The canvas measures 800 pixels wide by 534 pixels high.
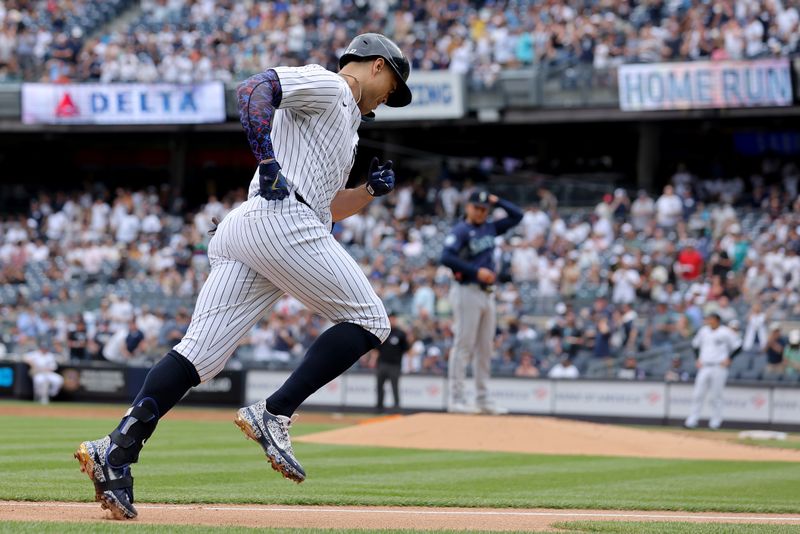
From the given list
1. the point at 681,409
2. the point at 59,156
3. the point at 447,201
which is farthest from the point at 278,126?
the point at 59,156

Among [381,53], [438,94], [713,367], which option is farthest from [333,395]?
[381,53]

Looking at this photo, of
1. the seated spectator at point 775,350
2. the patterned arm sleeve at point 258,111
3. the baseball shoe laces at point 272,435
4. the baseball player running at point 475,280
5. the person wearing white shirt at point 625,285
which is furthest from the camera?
the person wearing white shirt at point 625,285

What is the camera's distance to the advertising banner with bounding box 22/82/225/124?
2891 cm

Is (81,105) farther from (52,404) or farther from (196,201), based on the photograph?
(52,404)

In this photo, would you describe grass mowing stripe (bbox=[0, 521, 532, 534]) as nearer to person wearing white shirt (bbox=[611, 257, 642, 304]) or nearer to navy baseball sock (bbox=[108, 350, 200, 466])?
navy baseball sock (bbox=[108, 350, 200, 466])

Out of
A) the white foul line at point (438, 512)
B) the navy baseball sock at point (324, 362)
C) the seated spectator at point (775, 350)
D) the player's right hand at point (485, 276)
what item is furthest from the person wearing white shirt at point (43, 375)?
the navy baseball sock at point (324, 362)

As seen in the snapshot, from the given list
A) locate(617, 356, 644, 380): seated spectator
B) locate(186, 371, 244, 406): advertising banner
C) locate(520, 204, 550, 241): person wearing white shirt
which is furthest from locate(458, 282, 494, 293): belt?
locate(520, 204, 550, 241): person wearing white shirt

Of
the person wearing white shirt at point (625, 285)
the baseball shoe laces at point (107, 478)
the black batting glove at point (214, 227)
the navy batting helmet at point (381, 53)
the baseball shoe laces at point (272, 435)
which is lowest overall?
the baseball shoe laces at point (107, 478)

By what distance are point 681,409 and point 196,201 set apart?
17.3 m

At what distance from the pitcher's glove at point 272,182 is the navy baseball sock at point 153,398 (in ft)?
2.62

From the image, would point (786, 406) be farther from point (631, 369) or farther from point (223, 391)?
point (223, 391)

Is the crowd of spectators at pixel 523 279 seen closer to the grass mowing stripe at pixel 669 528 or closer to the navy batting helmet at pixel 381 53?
the navy batting helmet at pixel 381 53

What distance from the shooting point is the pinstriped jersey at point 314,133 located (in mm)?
5211

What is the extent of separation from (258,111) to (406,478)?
165 inches
